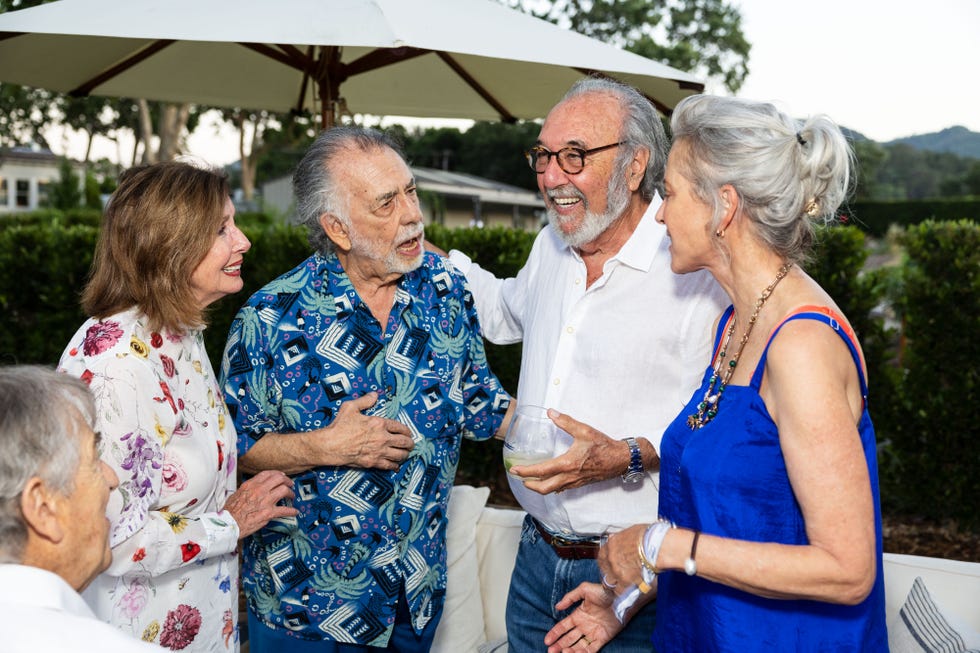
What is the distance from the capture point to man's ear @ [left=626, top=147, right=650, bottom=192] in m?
2.52

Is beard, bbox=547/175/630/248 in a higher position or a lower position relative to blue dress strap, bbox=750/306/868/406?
higher

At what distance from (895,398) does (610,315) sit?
3891 millimetres

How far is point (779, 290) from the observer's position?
1.75 m

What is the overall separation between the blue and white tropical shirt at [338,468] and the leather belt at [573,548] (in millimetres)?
379

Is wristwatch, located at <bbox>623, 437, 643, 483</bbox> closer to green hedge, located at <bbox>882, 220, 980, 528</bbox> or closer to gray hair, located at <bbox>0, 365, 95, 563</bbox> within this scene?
gray hair, located at <bbox>0, 365, 95, 563</bbox>

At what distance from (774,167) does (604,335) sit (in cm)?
82

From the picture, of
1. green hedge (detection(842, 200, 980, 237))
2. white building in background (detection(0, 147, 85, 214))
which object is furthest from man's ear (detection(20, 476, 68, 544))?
white building in background (detection(0, 147, 85, 214))

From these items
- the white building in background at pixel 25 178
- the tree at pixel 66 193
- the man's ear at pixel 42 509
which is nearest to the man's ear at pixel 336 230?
the man's ear at pixel 42 509

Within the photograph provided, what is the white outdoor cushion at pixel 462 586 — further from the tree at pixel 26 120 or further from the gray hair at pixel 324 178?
the tree at pixel 26 120

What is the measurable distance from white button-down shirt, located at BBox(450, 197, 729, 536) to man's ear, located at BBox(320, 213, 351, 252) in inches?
26.3

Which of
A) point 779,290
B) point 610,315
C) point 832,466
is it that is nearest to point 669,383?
point 610,315

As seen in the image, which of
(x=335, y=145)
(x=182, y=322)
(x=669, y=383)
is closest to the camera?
(x=182, y=322)

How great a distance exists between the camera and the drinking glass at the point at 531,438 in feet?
6.49

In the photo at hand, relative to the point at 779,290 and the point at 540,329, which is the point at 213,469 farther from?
the point at 779,290
